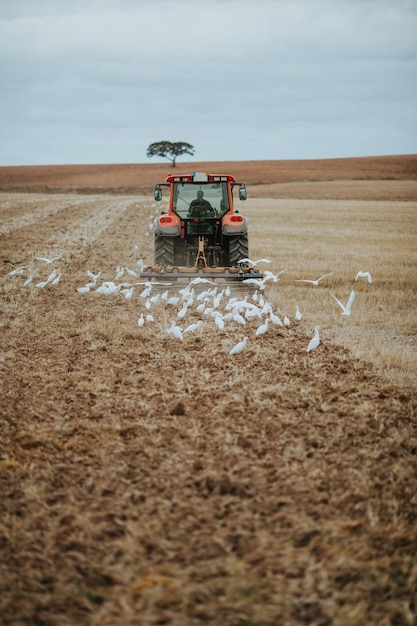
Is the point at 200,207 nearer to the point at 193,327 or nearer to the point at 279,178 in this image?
the point at 193,327

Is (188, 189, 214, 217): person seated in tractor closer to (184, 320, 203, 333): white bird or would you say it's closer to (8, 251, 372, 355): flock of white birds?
(8, 251, 372, 355): flock of white birds

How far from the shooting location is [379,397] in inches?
183

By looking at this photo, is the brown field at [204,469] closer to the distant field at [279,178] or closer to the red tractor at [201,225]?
the red tractor at [201,225]

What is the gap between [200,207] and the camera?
10.3m

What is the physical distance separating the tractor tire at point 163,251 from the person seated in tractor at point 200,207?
30.4 inches

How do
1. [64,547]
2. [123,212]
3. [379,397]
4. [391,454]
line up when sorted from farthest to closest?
1. [123,212]
2. [379,397]
3. [391,454]
4. [64,547]

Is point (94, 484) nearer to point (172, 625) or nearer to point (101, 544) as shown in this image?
point (101, 544)

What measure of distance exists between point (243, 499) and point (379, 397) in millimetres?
2051

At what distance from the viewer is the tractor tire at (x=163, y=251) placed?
33.0 ft

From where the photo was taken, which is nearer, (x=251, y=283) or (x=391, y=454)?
(x=391, y=454)

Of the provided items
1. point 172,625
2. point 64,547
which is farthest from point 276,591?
point 64,547

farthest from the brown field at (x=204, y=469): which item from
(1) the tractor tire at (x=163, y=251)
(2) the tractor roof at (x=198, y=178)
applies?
(2) the tractor roof at (x=198, y=178)

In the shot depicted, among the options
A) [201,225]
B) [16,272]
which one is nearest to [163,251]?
[201,225]

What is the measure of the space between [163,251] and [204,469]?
7.05 m
